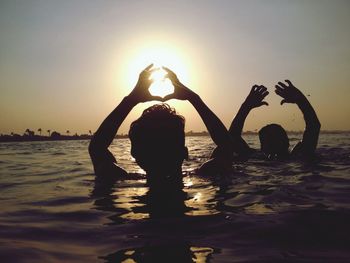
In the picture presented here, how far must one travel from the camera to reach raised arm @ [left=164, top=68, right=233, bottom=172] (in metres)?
5.20

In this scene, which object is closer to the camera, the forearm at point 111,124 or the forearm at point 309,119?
the forearm at point 111,124

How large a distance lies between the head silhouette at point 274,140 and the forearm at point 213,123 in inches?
144

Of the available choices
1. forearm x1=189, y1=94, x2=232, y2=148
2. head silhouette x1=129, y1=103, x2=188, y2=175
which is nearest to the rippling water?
head silhouette x1=129, y1=103, x2=188, y2=175

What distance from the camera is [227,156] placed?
536 cm

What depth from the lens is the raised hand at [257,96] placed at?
730 cm

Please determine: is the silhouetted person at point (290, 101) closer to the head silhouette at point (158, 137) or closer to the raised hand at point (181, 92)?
the raised hand at point (181, 92)

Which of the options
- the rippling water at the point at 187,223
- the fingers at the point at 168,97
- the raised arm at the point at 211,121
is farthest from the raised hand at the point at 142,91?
the rippling water at the point at 187,223

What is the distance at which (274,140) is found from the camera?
9062mm

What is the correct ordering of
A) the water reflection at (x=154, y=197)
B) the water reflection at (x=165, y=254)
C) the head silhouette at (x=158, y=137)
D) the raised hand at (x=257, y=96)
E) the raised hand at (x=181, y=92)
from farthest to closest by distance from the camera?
the raised hand at (x=257, y=96) < the raised hand at (x=181, y=92) < the head silhouette at (x=158, y=137) < the water reflection at (x=154, y=197) < the water reflection at (x=165, y=254)

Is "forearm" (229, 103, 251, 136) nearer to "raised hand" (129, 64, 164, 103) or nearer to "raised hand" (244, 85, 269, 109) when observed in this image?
"raised hand" (244, 85, 269, 109)

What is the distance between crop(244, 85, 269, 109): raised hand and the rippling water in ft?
6.37

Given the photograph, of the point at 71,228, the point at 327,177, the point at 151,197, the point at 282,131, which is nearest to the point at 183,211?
the point at 151,197

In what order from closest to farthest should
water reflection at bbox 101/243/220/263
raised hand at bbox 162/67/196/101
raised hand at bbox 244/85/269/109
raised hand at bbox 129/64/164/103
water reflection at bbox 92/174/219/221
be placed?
water reflection at bbox 101/243/220/263
water reflection at bbox 92/174/219/221
raised hand at bbox 129/64/164/103
raised hand at bbox 162/67/196/101
raised hand at bbox 244/85/269/109

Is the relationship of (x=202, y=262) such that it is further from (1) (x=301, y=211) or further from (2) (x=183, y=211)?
(1) (x=301, y=211)
